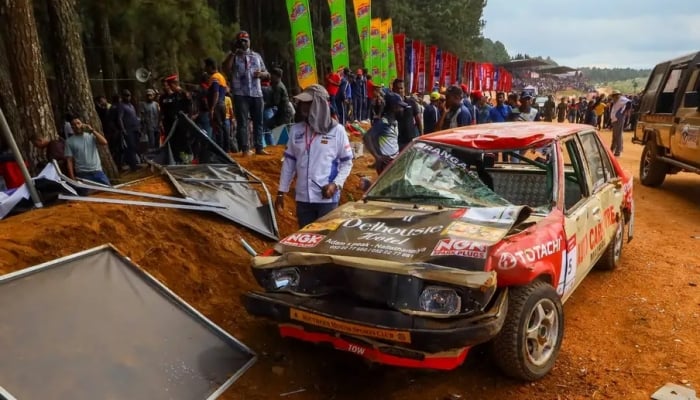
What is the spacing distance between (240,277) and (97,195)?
1.83 meters

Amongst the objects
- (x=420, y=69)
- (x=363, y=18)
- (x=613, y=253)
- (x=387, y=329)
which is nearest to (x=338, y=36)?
(x=363, y=18)

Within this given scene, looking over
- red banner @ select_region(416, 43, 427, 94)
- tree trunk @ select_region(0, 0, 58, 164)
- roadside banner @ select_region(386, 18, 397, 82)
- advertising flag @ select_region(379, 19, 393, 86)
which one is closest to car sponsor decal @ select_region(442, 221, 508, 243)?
tree trunk @ select_region(0, 0, 58, 164)

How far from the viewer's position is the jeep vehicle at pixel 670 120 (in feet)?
27.9

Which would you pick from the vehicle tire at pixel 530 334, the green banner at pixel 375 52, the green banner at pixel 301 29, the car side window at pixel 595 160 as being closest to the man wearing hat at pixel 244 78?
the car side window at pixel 595 160

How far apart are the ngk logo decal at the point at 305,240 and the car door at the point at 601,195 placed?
233 cm

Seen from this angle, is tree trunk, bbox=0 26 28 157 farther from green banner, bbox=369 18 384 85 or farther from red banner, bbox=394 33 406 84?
red banner, bbox=394 33 406 84

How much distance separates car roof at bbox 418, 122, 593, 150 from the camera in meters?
4.31

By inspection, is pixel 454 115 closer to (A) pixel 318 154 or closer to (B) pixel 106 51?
(A) pixel 318 154

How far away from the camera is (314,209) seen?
4832 millimetres

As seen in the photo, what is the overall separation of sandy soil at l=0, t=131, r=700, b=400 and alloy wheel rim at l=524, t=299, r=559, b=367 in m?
0.18

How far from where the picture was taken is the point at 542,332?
3.55m

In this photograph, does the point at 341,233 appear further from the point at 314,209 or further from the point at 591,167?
the point at 591,167

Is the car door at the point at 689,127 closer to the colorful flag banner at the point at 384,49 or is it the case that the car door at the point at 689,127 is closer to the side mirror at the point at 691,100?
the side mirror at the point at 691,100

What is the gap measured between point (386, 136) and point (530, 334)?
4.57 metres
